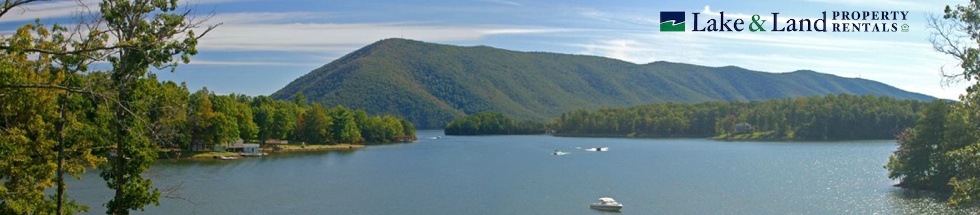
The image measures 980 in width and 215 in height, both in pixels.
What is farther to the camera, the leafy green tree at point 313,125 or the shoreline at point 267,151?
the leafy green tree at point 313,125

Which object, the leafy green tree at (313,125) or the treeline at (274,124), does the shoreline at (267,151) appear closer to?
the treeline at (274,124)

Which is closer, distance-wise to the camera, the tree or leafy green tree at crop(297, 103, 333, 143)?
the tree

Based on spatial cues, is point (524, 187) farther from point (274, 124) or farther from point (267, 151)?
point (274, 124)

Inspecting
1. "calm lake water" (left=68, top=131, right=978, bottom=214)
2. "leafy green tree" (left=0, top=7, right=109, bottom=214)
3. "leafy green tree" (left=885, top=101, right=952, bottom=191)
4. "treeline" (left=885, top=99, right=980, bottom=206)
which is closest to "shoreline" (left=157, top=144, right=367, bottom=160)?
"calm lake water" (left=68, top=131, right=978, bottom=214)

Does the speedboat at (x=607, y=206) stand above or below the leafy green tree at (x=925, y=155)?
below

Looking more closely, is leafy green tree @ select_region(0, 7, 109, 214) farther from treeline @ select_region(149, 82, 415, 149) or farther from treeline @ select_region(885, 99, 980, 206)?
treeline @ select_region(885, 99, 980, 206)

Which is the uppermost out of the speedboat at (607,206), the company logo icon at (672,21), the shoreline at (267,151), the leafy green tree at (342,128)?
the company logo icon at (672,21)

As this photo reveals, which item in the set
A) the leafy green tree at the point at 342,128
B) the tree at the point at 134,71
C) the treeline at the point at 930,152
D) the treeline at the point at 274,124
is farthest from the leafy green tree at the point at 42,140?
the leafy green tree at the point at 342,128

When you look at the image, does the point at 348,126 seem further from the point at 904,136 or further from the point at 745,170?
the point at 904,136

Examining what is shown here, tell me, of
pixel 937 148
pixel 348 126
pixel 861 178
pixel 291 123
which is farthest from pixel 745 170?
pixel 348 126
